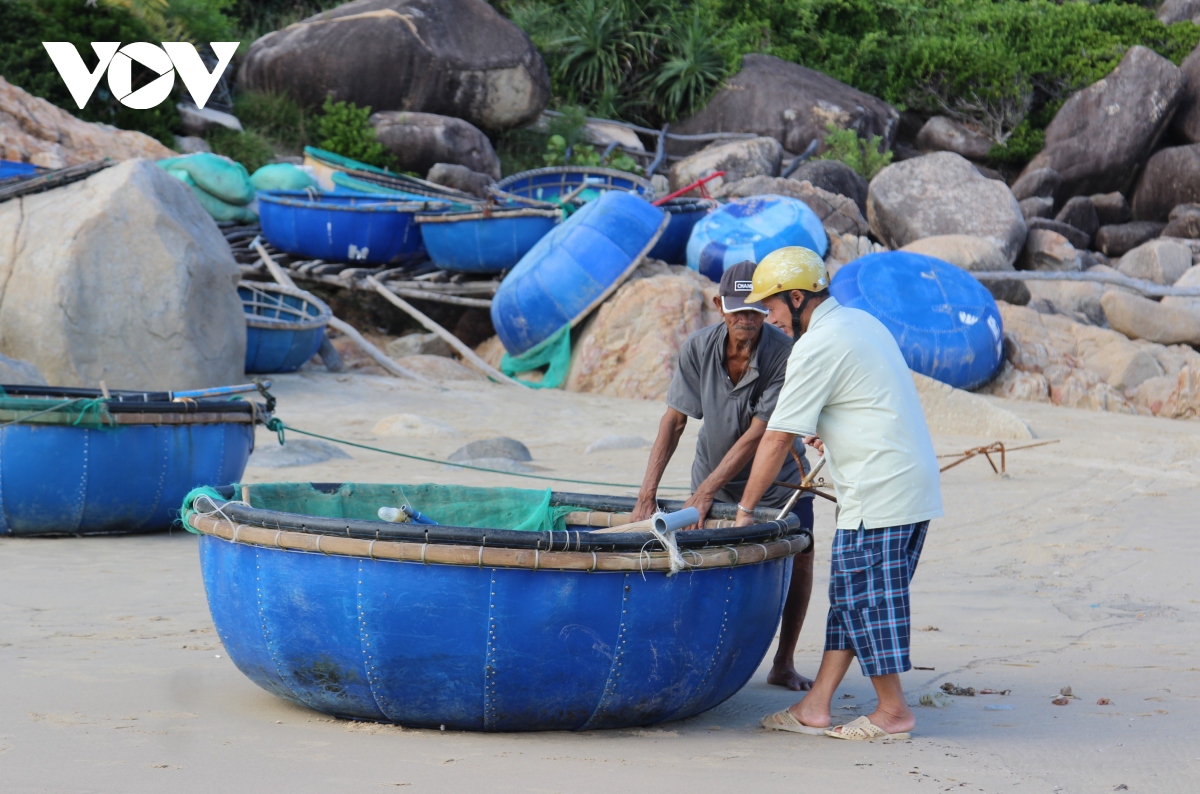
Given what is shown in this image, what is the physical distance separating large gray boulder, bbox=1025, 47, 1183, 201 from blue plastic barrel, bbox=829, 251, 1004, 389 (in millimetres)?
13506

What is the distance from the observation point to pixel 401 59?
72.9 ft

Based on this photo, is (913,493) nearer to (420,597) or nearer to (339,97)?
(420,597)

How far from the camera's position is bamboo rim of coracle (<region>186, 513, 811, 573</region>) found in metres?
3.35

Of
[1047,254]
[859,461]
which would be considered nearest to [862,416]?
[859,461]

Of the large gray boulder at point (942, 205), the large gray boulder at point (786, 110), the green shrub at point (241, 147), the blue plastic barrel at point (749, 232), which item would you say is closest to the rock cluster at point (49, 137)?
the green shrub at point (241, 147)

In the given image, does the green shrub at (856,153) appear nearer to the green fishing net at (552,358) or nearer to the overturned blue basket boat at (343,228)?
the overturned blue basket boat at (343,228)

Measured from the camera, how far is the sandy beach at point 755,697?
317cm

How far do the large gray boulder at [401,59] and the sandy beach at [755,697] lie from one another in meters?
15.4

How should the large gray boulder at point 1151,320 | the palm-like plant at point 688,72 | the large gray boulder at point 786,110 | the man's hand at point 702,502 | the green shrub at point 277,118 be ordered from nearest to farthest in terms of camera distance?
the man's hand at point 702,502 → the large gray boulder at point 1151,320 → the green shrub at point 277,118 → the large gray boulder at point 786,110 → the palm-like plant at point 688,72

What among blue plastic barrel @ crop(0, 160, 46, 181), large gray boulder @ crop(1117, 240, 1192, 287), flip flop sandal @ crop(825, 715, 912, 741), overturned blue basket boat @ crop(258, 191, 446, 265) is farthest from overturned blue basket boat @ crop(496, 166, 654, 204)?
flip flop sandal @ crop(825, 715, 912, 741)

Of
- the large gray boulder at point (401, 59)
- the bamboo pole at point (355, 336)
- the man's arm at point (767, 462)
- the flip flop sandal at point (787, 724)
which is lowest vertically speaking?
the bamboo pole at point (355, 336)

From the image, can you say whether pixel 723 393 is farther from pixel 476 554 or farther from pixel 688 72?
pixel 688 72

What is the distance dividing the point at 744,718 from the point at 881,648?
557 millimetres

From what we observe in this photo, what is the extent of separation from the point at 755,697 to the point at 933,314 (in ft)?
32.9
